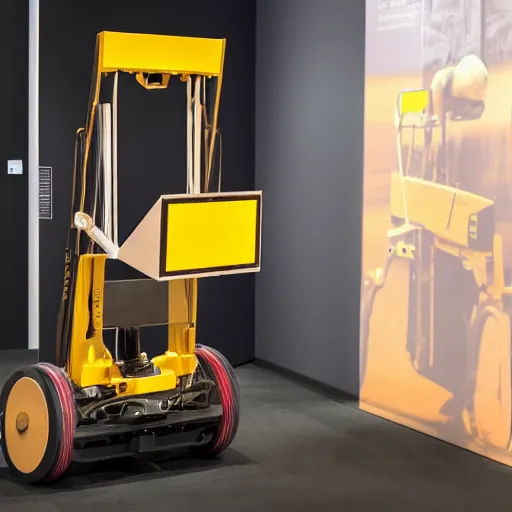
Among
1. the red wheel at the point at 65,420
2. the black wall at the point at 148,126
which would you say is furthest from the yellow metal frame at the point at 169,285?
the black wall at the point at 148,126

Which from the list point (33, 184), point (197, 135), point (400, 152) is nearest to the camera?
point (197, 135)

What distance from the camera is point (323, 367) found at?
5.79 metres

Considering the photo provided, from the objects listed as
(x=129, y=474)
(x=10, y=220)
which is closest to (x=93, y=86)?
(x=129, y=474)

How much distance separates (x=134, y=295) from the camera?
4.18m

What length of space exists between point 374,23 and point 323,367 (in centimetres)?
198

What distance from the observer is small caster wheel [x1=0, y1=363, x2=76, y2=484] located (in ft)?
12.6

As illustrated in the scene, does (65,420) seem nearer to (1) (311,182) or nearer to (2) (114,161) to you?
(2) (114,161)

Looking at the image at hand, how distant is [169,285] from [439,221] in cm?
135

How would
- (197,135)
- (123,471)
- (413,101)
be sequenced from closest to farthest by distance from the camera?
1. (197,135)
2. (123,471)
3. (413,101)

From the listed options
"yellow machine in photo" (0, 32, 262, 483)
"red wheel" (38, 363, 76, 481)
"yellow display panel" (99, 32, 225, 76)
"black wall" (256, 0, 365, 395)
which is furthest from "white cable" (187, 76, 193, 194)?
"black wall" (256, 0, 365, 395)

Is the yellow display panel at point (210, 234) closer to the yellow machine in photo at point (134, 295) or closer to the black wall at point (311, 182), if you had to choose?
the yellow machine in photo at point (134, 295)

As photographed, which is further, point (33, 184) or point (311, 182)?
point (33, 184)

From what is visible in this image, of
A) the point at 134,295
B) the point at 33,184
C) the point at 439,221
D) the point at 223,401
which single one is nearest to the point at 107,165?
the point at 134,295

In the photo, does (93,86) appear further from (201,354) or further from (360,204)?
(360,204)
